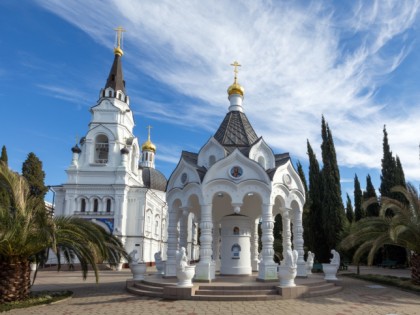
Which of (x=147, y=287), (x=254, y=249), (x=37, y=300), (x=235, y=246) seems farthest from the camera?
(x=254, y=249)

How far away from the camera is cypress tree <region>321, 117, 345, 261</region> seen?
2825 centimetres

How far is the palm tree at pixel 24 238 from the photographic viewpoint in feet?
37.9

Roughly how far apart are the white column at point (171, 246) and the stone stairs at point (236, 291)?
1989mm

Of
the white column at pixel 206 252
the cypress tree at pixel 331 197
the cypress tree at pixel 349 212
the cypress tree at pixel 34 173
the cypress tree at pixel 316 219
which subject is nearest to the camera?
the white column at pixel 206 252

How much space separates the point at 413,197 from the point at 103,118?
3099 cm

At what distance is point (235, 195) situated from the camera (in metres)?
15.3

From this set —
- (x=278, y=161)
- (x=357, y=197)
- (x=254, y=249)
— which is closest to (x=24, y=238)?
(x=278, y=161)

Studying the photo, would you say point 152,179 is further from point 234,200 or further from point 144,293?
point 144,293

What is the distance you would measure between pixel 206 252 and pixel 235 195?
261 centimetres

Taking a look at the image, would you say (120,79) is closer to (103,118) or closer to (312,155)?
(103,118)

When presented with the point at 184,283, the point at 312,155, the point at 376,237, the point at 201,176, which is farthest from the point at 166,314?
the point at 312,155

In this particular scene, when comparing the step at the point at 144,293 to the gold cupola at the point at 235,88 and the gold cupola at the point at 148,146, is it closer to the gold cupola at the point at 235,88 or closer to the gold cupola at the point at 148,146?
the gold cupola at the point at 235,88

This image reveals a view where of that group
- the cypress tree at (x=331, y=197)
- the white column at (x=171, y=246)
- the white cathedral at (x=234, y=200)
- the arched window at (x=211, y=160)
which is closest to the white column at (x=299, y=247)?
the white cathedral at (x=234, y=200)

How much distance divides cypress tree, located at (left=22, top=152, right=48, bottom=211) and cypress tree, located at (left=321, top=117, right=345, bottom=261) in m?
29.5
